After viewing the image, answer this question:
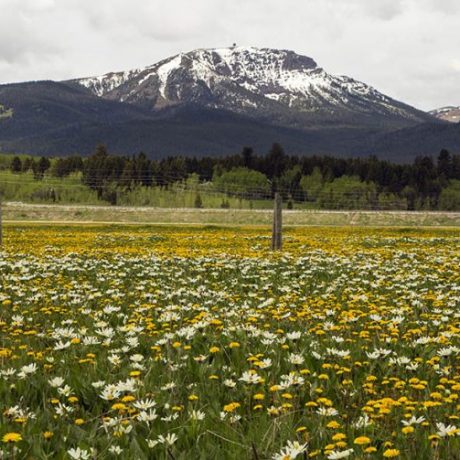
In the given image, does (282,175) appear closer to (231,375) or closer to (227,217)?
(227,217)

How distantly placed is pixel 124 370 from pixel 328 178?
144620mm

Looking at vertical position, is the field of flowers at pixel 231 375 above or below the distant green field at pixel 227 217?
above

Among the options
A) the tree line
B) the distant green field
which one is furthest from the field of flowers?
the tree line

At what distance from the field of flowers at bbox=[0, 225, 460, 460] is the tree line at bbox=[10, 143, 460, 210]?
362 feet

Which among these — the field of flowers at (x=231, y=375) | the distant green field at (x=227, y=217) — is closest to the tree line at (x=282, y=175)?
the distant green field at (x=227, y=217)

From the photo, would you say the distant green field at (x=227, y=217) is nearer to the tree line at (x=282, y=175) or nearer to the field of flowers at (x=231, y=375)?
the field of flowers at (x=231, y=375)

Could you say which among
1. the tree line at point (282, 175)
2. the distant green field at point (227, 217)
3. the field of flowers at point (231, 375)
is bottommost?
the distant green field at point (227, 217)

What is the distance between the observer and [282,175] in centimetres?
15575

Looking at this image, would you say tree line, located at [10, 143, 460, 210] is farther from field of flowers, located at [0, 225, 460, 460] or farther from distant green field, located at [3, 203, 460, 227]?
field of flowers, located at [0, 225, 460, 460]

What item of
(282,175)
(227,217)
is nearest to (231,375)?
(227,217)

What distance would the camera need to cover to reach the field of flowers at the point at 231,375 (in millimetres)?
4105

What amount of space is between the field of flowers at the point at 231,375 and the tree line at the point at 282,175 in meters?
110

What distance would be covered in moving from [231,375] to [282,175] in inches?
5963

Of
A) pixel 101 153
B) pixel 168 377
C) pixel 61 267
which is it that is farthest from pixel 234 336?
pixel 101 153
